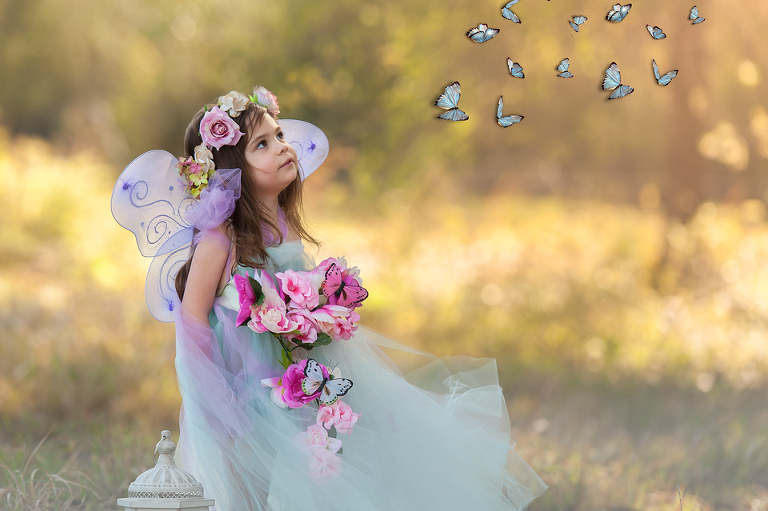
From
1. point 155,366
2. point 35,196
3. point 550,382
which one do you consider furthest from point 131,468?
point 35,196

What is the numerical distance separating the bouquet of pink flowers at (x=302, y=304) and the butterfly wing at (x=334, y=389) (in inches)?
6.5

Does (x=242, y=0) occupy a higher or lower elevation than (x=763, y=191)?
higher

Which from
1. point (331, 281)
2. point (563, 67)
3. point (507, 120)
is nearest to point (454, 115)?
point (507, 120)

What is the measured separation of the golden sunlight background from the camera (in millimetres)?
4391

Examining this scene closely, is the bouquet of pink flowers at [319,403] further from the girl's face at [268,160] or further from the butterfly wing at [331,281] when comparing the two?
the girl's face at [268,160]

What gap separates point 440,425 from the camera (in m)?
2.58

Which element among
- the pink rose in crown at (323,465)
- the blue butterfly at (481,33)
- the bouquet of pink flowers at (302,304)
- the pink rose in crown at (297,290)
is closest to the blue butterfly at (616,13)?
the blue butterfly at (481,33)

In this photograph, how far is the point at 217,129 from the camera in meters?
2.53

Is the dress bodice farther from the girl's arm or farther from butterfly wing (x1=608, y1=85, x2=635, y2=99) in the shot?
butterfly wing (x1=608, y1=85, x2=635, y2=99)

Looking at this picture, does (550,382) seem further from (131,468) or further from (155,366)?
(131,468)

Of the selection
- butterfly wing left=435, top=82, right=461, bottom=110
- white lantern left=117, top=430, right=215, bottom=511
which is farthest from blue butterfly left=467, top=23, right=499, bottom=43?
white lantern left=117, top=430, right=215, bottom=511

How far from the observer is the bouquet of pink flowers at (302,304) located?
7.46ft

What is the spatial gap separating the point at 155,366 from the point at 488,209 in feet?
26.2

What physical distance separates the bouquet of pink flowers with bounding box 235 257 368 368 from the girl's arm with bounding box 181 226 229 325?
143 millimetres
